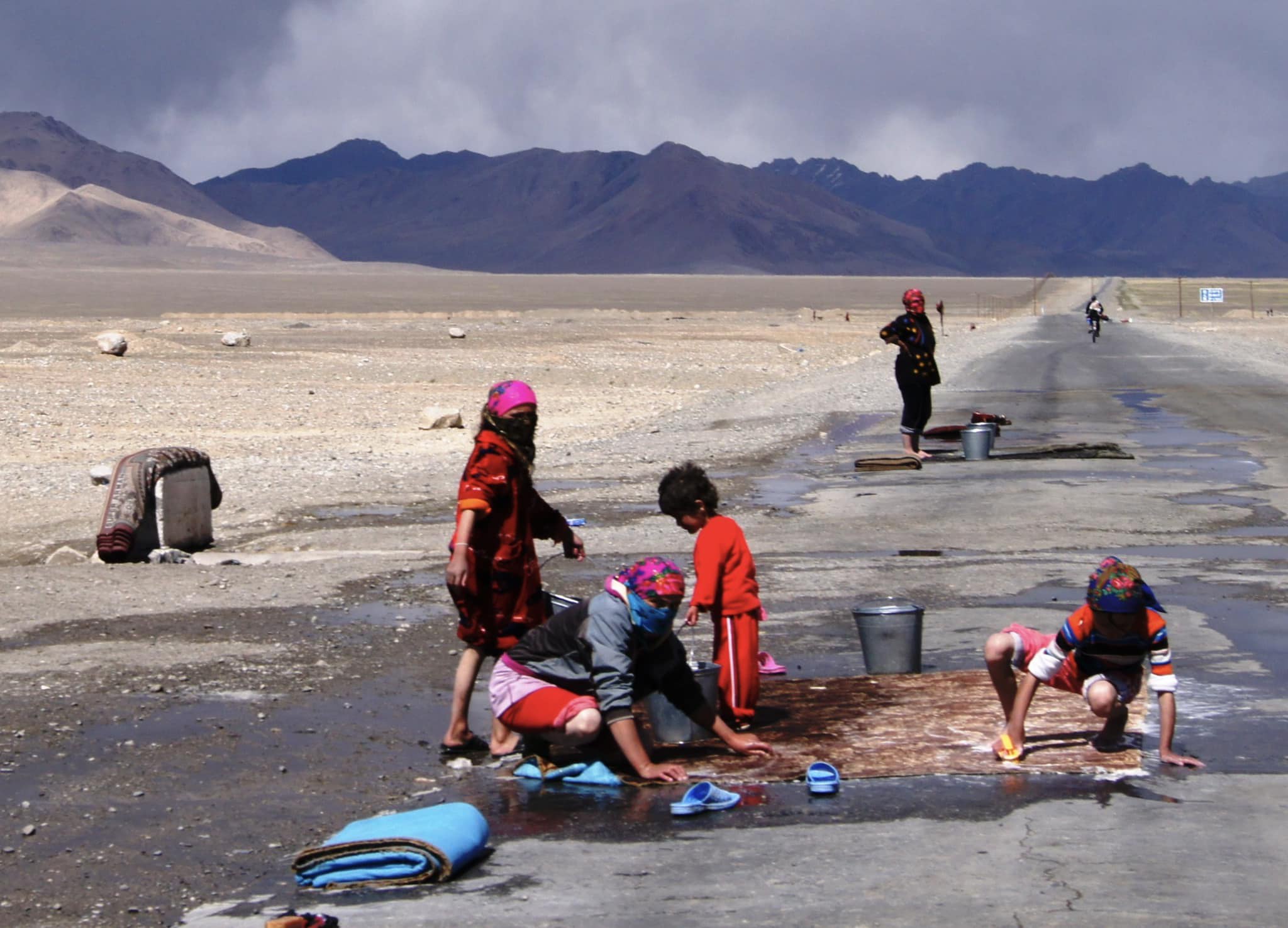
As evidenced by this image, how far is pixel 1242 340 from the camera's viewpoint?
52.2m

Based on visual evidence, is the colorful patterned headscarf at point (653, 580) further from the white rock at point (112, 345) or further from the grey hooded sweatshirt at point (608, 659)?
the white rock at point (112, 345)

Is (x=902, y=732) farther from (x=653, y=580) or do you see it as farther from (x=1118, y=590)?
(x=653, y=580)

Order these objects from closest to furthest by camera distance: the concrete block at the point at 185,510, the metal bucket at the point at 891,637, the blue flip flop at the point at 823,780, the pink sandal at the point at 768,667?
the blue flip flop at the point at 823,780, the metal bucket at the point at 891,637, the pink sandal at the point at 768,667, the concrete block at the point at 185,510

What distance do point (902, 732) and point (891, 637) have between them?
0.99 metres

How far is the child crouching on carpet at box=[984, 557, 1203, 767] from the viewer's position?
20.2ft

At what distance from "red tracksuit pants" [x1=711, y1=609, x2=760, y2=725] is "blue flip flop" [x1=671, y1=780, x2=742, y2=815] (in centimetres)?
105

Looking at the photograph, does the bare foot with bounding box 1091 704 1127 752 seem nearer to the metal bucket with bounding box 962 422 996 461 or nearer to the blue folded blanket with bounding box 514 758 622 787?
the blue folded blanket with bounding box 514 758 622 787

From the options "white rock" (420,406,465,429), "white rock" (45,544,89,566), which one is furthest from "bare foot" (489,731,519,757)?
"white rock" (420,406,465,429)

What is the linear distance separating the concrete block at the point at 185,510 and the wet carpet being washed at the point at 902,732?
18.0 feet

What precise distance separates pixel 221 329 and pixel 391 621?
48.9 meters

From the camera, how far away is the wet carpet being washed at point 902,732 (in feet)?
20.7

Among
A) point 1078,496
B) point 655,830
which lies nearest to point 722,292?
point 1078,496

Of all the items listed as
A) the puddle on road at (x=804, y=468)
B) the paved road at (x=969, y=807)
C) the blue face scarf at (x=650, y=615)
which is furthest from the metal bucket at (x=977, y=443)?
the blue face scarf at (x=650, y=615)

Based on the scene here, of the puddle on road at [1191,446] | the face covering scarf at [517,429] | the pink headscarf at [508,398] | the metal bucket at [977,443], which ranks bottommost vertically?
the puddle on road at [1191,446]
